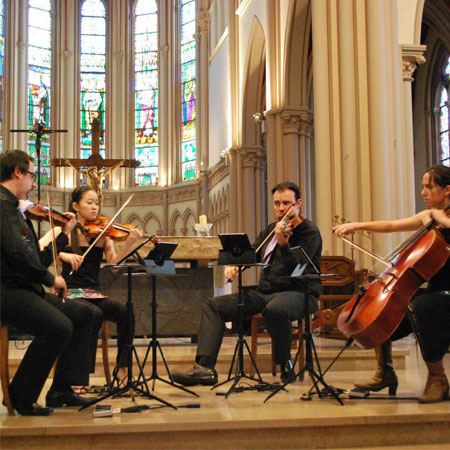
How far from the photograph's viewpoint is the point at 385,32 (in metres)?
9.08

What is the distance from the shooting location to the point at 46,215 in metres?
4.32

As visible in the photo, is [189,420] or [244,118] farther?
[244,118]

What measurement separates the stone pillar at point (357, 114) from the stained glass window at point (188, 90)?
14.0 metres

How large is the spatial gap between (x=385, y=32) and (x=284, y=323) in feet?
18.1

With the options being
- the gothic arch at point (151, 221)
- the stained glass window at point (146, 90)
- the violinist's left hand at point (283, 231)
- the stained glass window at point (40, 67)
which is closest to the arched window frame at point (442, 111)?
the gothic arch at point (151, 221)

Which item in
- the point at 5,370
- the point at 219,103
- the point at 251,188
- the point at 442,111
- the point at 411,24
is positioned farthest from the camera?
the point at 219,103

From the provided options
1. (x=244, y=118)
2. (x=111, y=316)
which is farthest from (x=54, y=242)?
(x=244, y=118)

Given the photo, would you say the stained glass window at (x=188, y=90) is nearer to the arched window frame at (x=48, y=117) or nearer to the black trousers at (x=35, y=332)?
the arched window frame at (x=48, y=117)

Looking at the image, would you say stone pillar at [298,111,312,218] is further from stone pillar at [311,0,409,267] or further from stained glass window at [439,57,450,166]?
stone pillar at [311,0,409,267]

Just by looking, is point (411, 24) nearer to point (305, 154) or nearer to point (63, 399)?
point (305, 154)

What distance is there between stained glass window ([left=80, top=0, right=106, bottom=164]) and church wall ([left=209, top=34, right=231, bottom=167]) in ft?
15.1

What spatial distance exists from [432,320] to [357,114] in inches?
206

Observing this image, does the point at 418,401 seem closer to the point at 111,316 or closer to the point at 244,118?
the point at 111,316

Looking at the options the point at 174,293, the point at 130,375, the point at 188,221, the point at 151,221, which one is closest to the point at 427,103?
the point at 188,221
